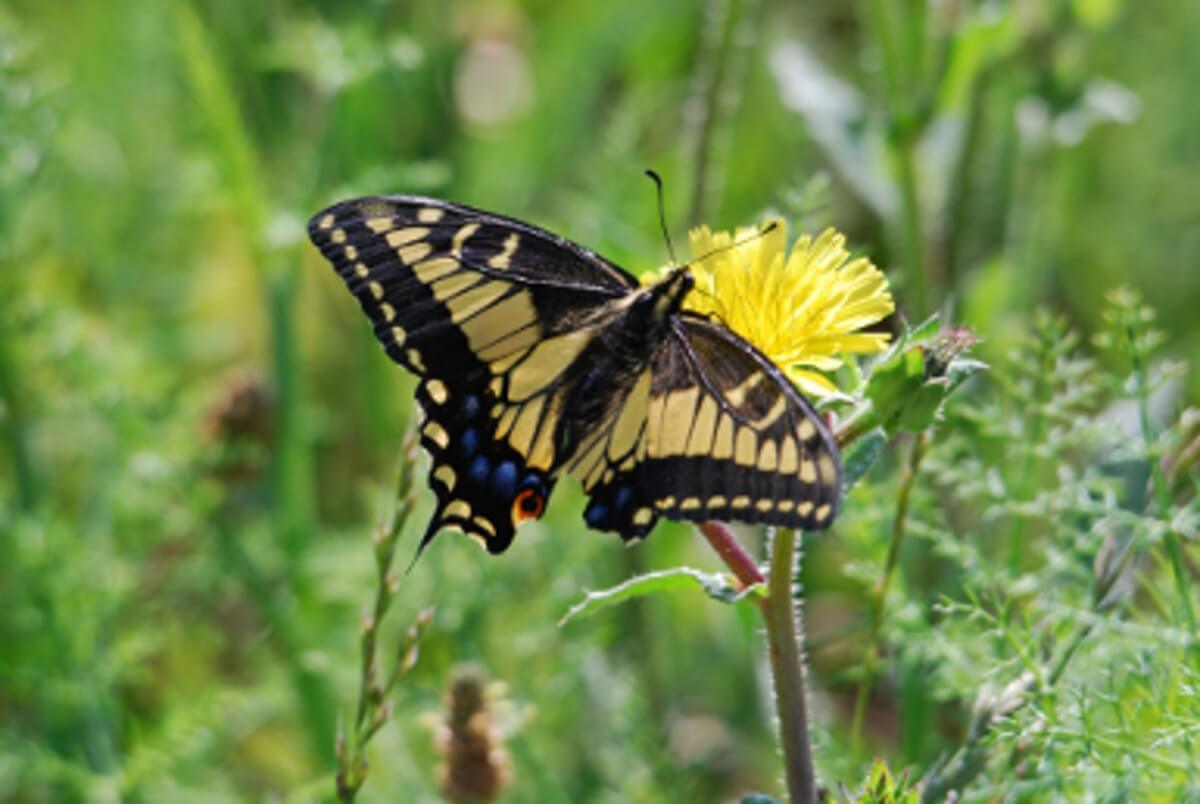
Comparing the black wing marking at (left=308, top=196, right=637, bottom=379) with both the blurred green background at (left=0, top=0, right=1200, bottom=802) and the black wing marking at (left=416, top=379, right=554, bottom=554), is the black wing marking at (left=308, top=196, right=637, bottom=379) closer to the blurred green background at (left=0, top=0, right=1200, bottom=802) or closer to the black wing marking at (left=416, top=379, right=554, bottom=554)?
the black wing marking at (left=416, top=379, right=554, bottom=554)

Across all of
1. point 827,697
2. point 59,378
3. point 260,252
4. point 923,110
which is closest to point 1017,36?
point 923,110

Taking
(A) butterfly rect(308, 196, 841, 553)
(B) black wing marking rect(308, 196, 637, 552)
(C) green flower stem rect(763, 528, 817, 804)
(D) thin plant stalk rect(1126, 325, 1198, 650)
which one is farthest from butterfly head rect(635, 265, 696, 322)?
(D) thin plant stalk rect(1126, 325, 1198, 650)

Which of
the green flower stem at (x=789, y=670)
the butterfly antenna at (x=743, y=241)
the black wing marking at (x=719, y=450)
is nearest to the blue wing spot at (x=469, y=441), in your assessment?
the black wing marking at (x=719, y=450)

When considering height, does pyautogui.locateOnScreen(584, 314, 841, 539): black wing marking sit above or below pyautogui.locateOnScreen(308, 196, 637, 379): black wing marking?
below

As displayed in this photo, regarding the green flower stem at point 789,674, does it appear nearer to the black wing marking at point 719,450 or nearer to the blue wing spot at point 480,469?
the black wing marking at point 719,450

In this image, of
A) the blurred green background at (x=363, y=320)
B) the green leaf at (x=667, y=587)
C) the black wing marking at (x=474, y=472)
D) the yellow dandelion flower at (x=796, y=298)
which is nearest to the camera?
the green leaf at (x=667, y=587)

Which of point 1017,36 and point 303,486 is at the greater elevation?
point 1017,36

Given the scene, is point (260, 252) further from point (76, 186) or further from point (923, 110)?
point (923, 110)
